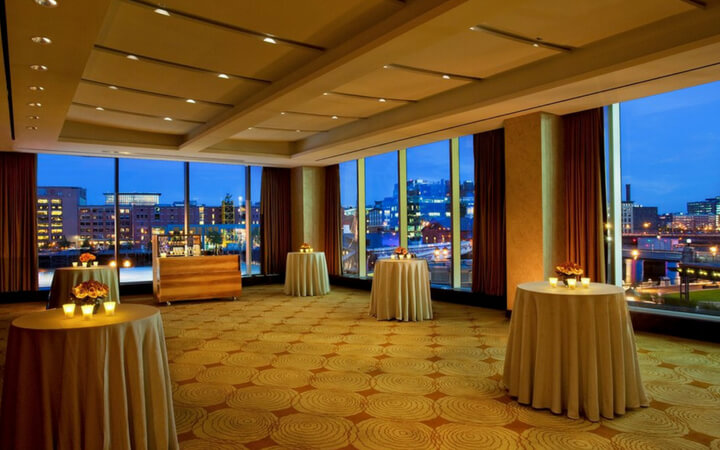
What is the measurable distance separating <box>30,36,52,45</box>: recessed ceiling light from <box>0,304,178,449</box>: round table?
230 cm

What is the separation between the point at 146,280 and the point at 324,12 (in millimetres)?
8236

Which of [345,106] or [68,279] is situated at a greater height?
[345,106]

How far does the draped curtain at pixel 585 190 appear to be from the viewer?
601 cm

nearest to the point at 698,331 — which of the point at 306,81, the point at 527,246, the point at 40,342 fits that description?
the point at 527,246

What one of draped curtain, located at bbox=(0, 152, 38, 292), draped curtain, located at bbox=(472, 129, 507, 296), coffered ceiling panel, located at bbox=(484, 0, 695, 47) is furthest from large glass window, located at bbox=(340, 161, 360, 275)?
coffered ceiling panel, located at bbox=(484, 0, 695, 47)

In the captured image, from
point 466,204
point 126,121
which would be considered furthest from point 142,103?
point 466,204

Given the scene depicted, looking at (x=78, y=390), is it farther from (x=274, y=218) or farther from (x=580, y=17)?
(x=274, y=218)

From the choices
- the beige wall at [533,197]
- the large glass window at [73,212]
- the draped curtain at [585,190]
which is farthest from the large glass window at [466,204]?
the large glass window at [73,212]

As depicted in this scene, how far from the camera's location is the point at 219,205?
11094mm

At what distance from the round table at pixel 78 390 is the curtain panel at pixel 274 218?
28.9ft

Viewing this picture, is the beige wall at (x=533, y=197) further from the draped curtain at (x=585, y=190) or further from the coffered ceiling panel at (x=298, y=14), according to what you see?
the coffered ceiling panel at (x=298, y=14)

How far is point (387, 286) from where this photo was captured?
6.60m

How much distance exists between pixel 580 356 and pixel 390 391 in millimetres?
1468

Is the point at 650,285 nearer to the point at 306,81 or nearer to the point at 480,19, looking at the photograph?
the point at 480,19
